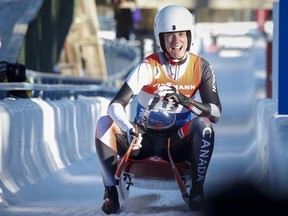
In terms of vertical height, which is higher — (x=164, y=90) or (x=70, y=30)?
(x=164, y=90)

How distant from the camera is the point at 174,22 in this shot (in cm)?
783

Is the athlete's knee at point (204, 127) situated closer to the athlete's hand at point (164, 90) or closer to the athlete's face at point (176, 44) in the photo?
the athlete's hand at point (164, 90)

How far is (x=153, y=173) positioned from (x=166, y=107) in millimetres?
547

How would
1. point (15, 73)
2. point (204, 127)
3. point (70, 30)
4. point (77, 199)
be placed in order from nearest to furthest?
point (204, 127) → point (77, 199) → point (15, 73) → point (70, 30)

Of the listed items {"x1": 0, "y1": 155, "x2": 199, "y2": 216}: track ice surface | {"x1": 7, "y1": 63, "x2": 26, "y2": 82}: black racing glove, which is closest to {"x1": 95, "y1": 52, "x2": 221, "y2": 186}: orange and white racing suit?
{"x1": 0, "y1": 155, "x2": 199, "y2": 216}: track ice surface

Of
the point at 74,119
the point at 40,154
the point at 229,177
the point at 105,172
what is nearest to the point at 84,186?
the point at 40,154

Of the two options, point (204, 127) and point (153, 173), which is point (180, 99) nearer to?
point (204, 127)

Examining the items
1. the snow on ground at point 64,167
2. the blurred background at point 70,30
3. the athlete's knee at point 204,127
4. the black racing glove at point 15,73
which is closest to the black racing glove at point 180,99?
the athlete's knee at point 204,127

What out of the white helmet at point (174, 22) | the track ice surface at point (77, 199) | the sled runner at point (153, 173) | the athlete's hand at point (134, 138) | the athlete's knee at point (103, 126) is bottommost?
the track ice surface at point (77, 199)

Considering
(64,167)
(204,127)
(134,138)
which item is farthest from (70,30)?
(204,127)

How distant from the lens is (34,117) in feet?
32.8

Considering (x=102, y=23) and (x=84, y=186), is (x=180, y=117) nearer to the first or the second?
(x=84, y=186)

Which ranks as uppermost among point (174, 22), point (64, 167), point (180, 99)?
point (174, 22)

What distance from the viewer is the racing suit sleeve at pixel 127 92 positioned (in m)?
7.60
